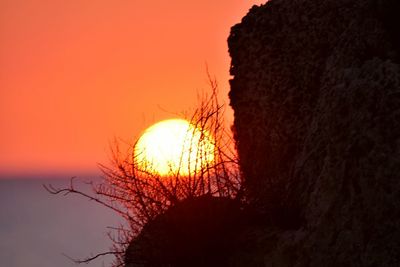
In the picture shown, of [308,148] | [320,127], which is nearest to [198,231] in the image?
[308,148]

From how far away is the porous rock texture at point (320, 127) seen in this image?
7.36 meters

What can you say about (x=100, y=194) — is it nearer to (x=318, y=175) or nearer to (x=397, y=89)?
(x=318, y=175)

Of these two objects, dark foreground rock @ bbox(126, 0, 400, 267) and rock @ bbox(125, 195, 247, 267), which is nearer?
dark foreground rock @ bbox(126, 0, 400, 267)

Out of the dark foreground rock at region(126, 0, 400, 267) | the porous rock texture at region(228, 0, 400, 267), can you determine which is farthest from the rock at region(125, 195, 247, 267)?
the porous rock texture at region(228, 0, 400, 267)

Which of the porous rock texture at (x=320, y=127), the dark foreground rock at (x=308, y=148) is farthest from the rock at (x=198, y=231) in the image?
the porous rock texture at (x=320, y=127)

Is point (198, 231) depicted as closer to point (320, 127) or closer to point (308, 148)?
point (308, 148)

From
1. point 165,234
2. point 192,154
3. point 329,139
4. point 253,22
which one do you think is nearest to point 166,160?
point 192,154

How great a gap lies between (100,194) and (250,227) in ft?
8.10

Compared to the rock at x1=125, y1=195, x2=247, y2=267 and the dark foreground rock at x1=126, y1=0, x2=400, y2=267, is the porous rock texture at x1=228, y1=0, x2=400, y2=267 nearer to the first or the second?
the dark foreground rock at x1=126, y1=0, x2=400, y2=267

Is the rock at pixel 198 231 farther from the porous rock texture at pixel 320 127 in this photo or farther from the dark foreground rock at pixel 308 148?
the porous rock texture at pixel 320 127

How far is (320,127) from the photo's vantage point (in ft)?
28.0

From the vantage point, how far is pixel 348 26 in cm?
916

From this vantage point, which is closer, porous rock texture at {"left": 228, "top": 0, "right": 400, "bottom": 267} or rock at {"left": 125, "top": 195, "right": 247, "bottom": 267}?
porous rock texture at {"left": 228, "top": 0, "right": 400, "bottom": 267}

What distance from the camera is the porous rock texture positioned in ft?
24.1
